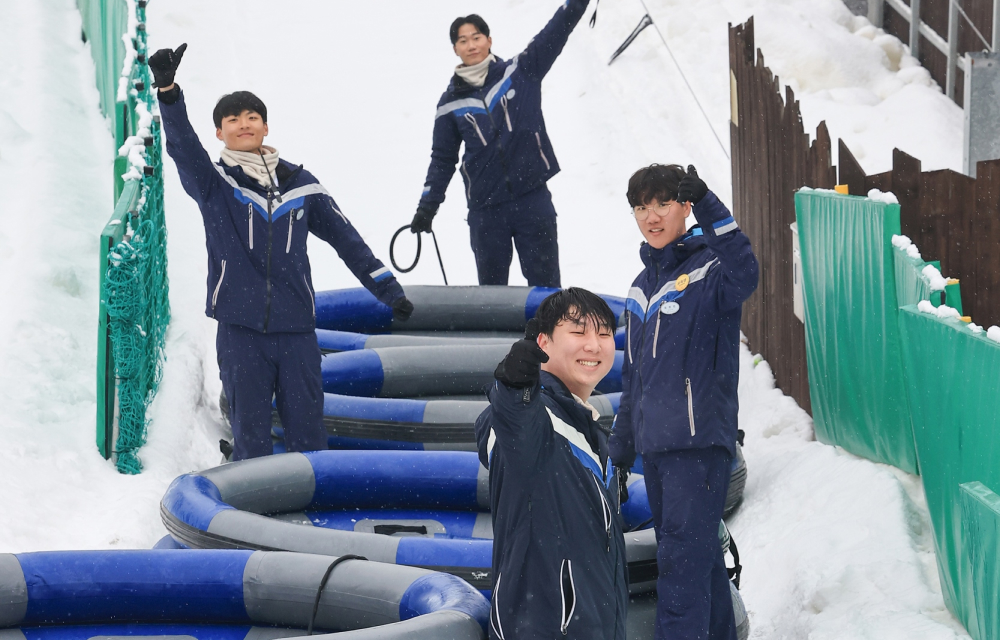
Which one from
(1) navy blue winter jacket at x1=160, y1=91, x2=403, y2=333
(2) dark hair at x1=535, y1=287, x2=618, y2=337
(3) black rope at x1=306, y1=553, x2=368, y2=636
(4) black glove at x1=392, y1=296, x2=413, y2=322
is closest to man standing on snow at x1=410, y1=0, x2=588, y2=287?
(4) black glove at x1=392, y1=296, x2=413, y2=322

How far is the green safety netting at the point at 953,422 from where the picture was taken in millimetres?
3188

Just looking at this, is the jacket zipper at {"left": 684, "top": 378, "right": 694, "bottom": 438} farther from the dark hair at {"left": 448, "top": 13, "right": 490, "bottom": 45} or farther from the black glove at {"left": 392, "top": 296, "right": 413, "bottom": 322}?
the dark hair at {"left": 448, "top": 13, "right": 490, "bottom": 45}

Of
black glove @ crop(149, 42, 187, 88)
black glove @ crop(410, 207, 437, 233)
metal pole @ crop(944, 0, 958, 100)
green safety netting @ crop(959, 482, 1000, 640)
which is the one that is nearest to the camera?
green safety netting @ crop(959, 482, 1000, 640)

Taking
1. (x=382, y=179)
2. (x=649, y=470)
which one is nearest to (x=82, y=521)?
(x=649, y=470)

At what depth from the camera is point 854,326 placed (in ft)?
15.4

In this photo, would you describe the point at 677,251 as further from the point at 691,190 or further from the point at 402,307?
the point at 402,307

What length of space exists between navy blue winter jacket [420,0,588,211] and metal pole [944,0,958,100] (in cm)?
485

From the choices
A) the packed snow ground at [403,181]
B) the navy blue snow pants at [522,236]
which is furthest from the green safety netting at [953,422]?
the navy blue snow pants at [522,236]

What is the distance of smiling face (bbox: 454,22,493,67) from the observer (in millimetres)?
6344

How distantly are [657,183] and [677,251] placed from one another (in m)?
0.23

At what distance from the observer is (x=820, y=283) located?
16.6 ft

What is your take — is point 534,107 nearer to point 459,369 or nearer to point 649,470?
point 459,369

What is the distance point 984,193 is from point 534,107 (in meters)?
3.04

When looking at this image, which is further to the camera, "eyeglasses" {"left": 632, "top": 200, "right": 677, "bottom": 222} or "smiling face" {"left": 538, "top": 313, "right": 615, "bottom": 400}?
"eyeglasses" {"left": 632, "top": 200, "right": 677, "bottom": 222}
